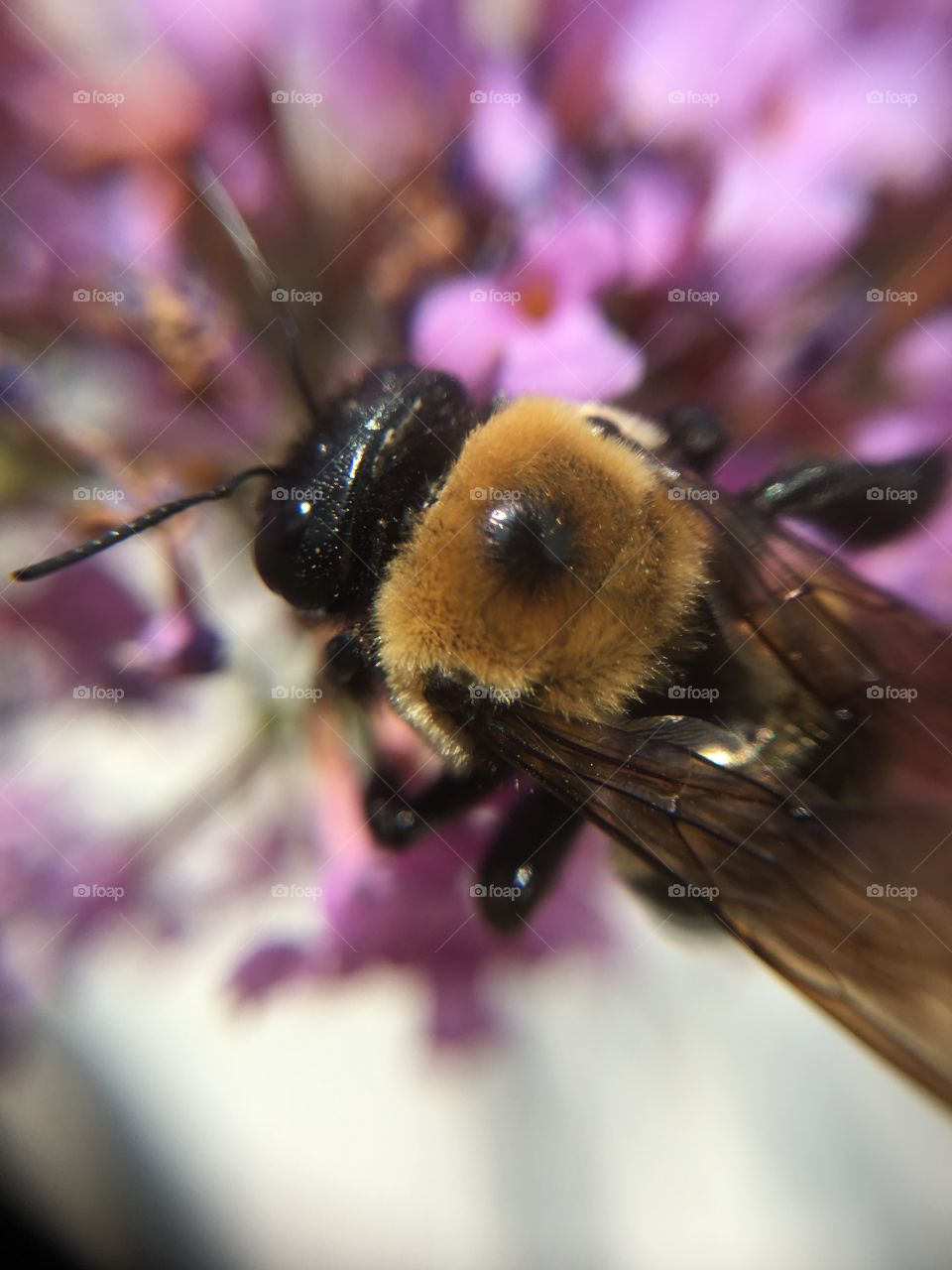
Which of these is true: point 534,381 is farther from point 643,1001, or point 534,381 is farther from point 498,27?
point 643,1001

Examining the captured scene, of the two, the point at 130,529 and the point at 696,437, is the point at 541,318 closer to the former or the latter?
the point at 696,437

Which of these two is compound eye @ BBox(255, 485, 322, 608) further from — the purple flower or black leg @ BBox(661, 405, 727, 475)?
black leg @ BBox(661, 405, 727, 475)

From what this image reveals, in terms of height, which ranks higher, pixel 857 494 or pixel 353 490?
pixel 857 494

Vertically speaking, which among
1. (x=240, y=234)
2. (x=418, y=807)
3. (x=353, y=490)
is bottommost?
(x=418, y=807)

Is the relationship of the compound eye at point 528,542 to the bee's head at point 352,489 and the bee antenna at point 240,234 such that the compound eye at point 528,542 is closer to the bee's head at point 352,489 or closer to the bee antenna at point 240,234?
the bee's head at point 352,489

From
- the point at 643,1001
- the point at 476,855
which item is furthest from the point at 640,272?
the point at 643,1001

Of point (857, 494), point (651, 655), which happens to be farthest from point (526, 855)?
point (857, 494)

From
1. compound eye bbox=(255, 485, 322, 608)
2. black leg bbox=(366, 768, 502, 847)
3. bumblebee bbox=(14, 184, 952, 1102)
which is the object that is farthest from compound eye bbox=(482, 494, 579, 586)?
black leg bbox=(366, 768, 502, 847)
